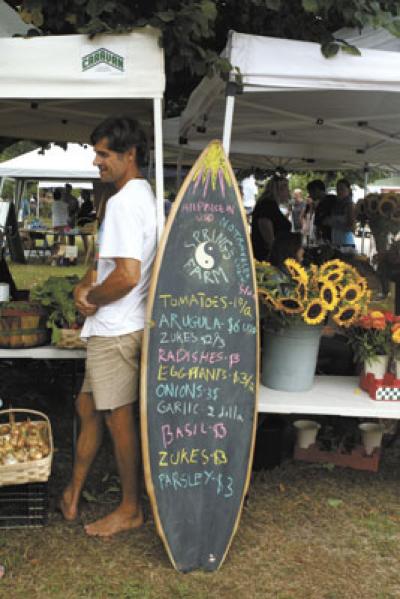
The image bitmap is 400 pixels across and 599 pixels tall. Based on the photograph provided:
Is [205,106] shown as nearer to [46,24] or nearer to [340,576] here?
[46,24]

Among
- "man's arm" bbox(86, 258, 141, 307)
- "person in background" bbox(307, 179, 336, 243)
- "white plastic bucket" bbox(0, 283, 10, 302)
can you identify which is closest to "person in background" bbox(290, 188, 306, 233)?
"person in background" bbox(307, 179, 336, 243)

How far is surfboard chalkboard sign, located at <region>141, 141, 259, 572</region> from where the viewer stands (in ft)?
8.87

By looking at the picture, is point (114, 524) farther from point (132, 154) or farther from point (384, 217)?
point (384, 217)

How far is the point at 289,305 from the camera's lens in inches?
117

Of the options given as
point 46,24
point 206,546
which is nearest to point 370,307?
point 206,546

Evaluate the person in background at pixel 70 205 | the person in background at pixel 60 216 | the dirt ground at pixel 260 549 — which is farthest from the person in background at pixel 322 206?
the person in background at pixel 70 205

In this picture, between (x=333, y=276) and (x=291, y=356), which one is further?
(x=291, y=356)

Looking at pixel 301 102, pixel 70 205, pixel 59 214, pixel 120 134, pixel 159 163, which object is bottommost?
pixel 70 205

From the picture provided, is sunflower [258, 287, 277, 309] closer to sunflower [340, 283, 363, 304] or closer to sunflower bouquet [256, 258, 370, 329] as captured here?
sunflower bouquet [256, 258, 370, 329]

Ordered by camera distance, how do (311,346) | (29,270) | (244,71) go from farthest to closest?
(29,270) < (311,346) < (244,71)

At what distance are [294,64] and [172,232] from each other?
980 millimetres

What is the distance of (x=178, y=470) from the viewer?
2.72 metres

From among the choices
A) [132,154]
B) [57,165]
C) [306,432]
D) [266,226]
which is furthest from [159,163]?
[57,165]

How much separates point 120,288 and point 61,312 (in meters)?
0.81
